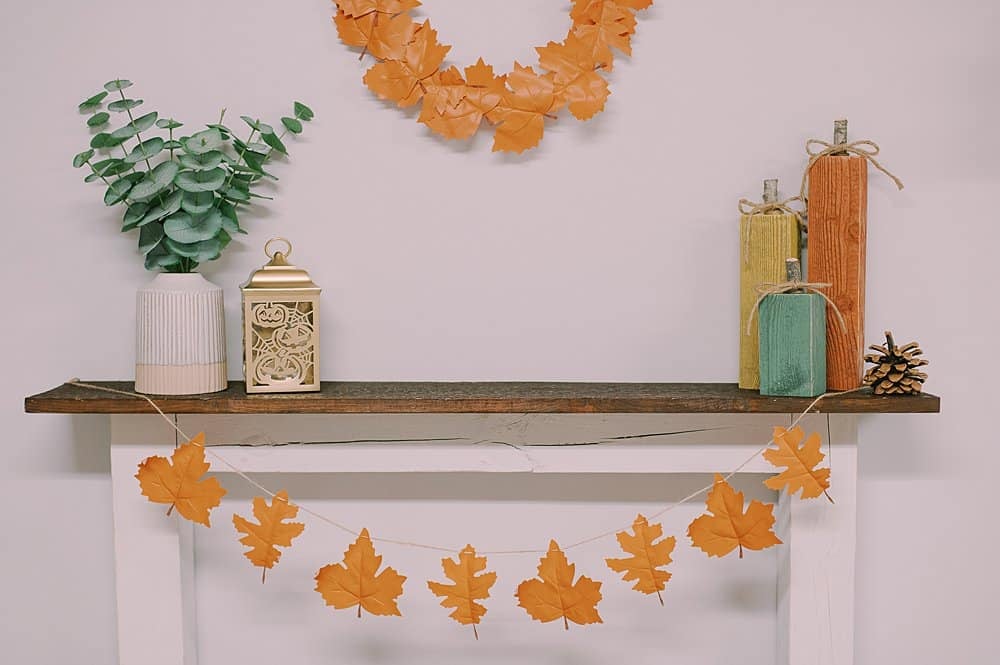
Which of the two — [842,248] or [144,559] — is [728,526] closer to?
[842,248]

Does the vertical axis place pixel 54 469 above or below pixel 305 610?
above

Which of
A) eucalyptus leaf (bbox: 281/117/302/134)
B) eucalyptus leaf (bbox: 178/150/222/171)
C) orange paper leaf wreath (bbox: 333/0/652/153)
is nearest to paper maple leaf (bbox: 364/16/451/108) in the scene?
orange paper leaf wreath (bbox: 333/0/652/153)

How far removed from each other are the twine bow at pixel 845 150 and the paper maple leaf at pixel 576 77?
272 millimetres

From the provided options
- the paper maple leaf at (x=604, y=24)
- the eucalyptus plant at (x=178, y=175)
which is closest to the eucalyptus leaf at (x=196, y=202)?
the eucalyptus plant at (x=178, y=175)

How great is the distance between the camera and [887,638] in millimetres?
1287

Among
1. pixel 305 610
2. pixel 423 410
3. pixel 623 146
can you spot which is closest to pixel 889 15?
pixel 623 146

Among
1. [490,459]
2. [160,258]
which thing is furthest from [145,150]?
[490,459]

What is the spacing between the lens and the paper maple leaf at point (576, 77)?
121cm

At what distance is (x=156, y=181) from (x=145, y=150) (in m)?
0.06

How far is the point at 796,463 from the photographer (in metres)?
1.09

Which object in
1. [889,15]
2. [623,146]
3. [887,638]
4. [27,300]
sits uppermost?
[889,15]

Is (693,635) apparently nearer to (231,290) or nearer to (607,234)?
(607,234)

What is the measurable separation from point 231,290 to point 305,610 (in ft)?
1.51

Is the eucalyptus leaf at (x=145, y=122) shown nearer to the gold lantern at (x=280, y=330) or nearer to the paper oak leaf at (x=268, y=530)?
the gold lantern at (x=280, y=330)
